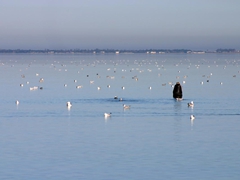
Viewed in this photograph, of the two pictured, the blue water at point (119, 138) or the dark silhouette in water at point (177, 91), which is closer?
the blue water at point (119, 138)

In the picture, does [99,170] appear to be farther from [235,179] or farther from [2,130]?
[2,130]

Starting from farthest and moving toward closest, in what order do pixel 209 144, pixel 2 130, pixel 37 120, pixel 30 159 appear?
pixel 37 120 → pixel 2 130 → pixel 209 144 → pixel 30 159

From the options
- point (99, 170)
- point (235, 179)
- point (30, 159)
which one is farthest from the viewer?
point (30, 159)

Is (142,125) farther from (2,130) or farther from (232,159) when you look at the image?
(232,159)

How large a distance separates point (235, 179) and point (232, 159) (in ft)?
14.4

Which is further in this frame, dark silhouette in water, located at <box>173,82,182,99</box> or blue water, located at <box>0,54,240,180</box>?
dark silhouette in water, located at <box>173,82,182,99</box>

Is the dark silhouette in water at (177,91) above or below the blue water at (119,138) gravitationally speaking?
above

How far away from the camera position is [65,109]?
182ft

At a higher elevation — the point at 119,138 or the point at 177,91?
the point at 177,91

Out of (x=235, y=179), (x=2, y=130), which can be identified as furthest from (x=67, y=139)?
(x=235, y=179)

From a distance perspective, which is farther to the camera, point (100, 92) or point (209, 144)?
point (100, 92)

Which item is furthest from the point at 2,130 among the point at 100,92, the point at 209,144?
the point at 100,92

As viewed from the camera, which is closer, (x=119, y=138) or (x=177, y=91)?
(x=119, y=138)

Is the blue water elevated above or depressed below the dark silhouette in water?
below
